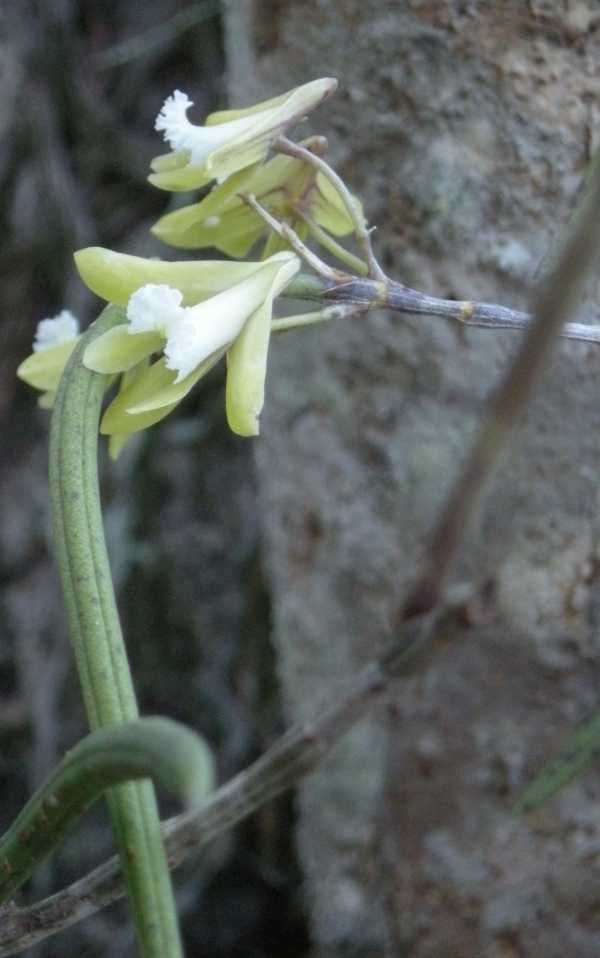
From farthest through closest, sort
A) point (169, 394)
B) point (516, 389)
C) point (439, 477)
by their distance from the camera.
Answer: point (439, 477), point (169, 394), point (516, 389)

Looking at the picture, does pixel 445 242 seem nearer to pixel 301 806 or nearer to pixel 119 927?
pixel 301 806

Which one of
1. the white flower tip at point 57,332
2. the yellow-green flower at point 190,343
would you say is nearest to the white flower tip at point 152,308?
the yellow-green flower at point 190,343

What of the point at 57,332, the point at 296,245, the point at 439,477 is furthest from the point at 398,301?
the point at 439,477

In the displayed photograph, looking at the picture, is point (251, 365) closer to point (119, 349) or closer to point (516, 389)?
point (119, 349)

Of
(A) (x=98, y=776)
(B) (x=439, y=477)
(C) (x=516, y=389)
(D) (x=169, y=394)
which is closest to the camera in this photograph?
(C) (x=516, y=389)

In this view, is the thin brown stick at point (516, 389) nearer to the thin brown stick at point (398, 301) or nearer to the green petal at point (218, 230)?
the thin brown stick at point (398, 301)

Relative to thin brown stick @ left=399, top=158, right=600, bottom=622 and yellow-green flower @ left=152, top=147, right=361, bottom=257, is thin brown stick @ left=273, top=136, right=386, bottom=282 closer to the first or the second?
yellow-green flower @ left=152, top=147, right=361, bottom=257

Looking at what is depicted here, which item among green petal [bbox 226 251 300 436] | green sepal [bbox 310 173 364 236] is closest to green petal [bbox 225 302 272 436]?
green petal [bbox 226 251 300 436]
